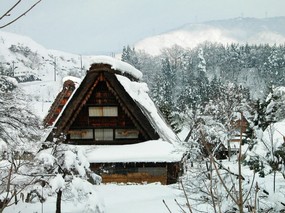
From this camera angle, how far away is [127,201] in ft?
52.4

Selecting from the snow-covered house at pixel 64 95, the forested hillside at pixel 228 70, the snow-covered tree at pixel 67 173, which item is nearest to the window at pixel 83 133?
the snow-covered house at pixel 64 95

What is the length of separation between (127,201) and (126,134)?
16.9 feet

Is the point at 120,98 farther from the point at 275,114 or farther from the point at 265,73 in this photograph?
the point at 265,73

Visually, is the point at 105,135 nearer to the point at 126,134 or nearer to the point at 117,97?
the point at 126,134

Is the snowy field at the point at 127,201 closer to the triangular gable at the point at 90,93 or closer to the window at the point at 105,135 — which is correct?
the window at the point at 105,135

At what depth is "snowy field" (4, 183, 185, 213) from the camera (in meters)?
14.6

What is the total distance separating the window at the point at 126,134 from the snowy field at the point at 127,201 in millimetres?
2739

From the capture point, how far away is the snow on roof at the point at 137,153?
728 inches

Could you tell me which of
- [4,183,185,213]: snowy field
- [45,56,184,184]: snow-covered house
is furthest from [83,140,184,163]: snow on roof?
[4,183,185,213]: snowy field

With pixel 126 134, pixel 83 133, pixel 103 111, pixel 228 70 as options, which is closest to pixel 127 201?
pixel 126 134

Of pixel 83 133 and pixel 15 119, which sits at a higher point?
pixel 15 119

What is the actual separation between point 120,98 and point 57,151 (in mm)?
6569

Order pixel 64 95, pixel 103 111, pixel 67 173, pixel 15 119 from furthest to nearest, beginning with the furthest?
pixel 64 95, pixel 103 111, pixel 67 173, pixel 15 119

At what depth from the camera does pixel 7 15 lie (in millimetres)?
1686
